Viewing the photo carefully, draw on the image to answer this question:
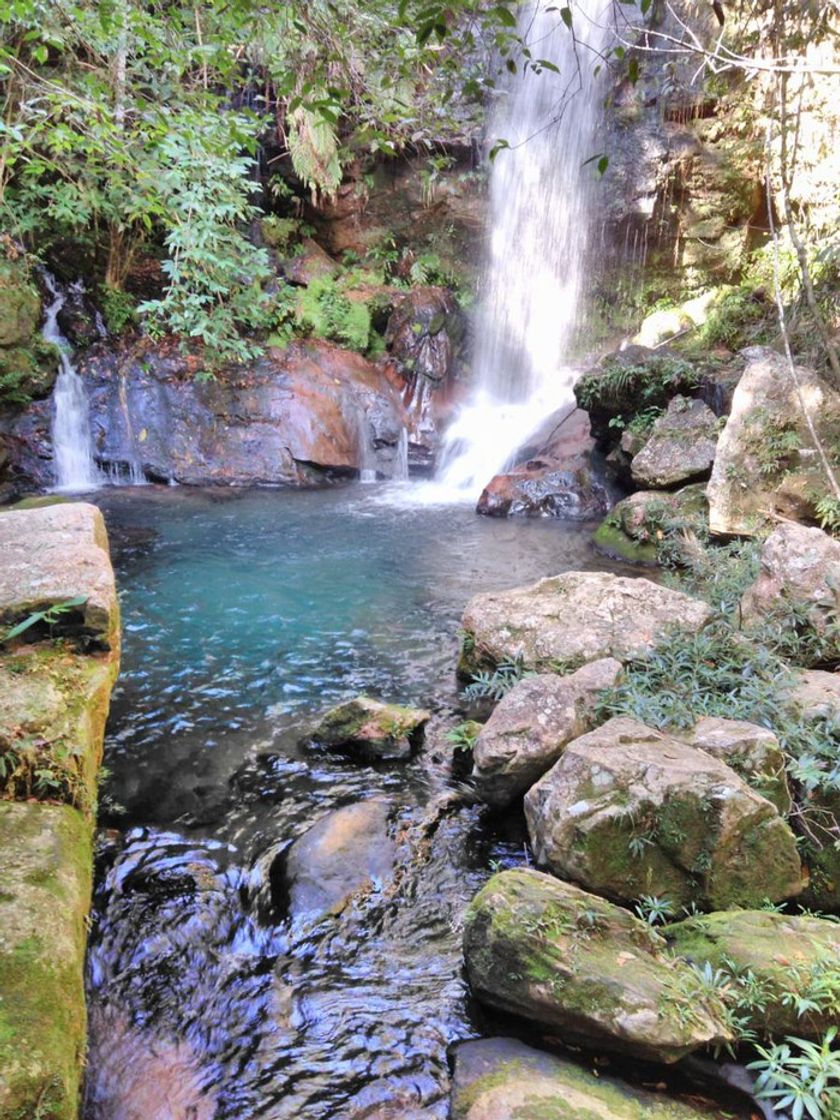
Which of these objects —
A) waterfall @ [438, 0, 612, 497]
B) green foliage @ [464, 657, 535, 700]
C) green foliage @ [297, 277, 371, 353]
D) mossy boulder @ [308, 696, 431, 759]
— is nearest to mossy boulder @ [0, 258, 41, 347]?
green foliage @ [297, 277, 371, 353]

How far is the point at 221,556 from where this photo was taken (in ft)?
27.8

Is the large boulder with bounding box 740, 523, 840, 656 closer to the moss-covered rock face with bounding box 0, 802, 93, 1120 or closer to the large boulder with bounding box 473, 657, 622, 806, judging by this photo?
the large boulder with bounding box 473, 657, 622, 806

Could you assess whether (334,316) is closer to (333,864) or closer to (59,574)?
(59,574)

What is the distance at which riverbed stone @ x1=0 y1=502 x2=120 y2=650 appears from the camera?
11.9ft

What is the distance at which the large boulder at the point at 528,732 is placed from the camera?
372 centimetres

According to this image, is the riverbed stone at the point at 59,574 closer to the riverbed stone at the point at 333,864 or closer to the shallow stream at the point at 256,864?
the shallow stream at the point at 256,864

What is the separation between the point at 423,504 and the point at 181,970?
29.6 feet

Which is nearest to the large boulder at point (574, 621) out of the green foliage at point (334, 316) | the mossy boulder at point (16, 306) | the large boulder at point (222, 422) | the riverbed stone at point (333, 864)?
the riverbed stone at point (333, 864)

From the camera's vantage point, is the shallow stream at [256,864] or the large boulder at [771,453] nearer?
the shallow stream at [256,864]

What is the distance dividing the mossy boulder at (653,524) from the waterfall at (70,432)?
8.38 meters

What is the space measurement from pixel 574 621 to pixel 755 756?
204cm

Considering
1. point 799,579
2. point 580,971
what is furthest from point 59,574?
point 799,579

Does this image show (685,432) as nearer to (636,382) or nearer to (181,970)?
(636,382)

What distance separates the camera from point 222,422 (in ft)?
41.6
